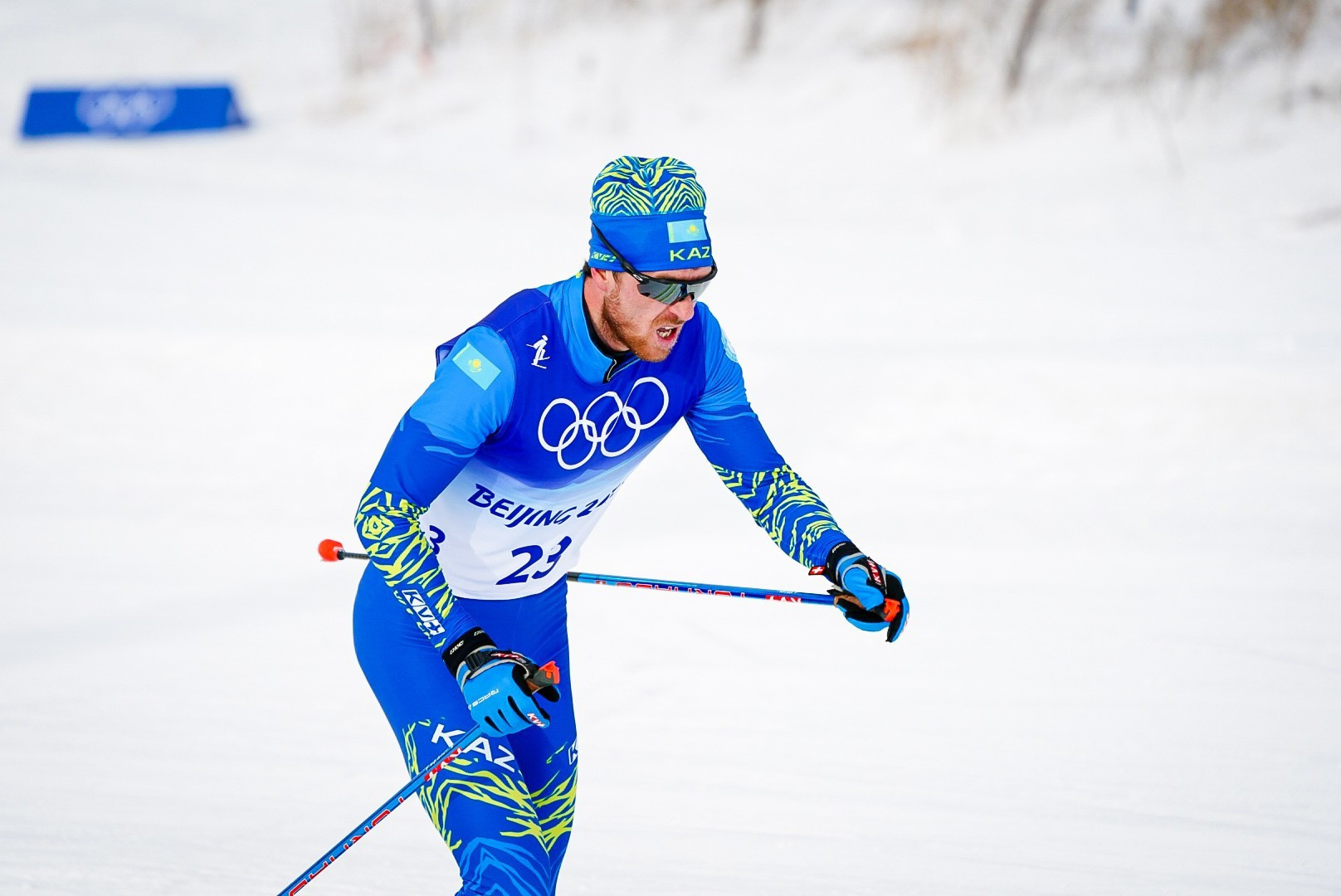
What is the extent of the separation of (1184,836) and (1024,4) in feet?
45.5

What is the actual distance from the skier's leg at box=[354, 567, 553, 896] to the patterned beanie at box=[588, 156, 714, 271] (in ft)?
2.94

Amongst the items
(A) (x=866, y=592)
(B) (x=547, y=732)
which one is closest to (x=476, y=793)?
(B) (x=547, y=732)

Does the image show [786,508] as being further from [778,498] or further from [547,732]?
[547,732]

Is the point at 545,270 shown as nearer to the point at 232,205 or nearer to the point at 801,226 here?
the point at 801,226

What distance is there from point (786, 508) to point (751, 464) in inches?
5.1

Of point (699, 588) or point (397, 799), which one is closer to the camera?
point (397, 799)

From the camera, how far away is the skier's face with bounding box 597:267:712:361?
2381 mm

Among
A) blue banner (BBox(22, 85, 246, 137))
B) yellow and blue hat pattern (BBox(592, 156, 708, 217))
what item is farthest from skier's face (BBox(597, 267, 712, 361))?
blue banner (BBox(22, 85, 246, 137))

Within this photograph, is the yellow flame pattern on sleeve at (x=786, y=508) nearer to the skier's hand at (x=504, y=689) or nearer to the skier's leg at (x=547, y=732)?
the skier's leg at (x=547, y=732)

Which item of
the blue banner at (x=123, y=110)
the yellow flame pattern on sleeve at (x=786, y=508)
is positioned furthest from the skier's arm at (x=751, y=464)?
the blue banner at (x=123, y=110)

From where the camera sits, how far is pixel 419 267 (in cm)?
1036

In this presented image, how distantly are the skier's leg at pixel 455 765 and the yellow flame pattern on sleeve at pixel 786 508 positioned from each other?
689 mm

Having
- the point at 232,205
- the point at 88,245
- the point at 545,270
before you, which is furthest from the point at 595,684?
the point at 232,205

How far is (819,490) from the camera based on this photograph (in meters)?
6.84
